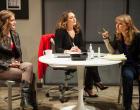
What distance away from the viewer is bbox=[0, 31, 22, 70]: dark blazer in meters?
3.66

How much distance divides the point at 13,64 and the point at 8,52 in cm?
16

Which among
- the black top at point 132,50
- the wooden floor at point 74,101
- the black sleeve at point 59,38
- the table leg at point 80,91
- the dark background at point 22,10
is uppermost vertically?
the dark background at point 22,10

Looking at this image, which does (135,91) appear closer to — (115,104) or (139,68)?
(115,104)

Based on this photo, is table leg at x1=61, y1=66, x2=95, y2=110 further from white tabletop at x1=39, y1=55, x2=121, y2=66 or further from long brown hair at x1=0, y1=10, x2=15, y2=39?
long brown hair at x1=0, y1=10, x2=15, y2=39

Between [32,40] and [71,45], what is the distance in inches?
35.8

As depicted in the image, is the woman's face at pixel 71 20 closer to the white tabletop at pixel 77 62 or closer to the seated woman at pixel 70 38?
the seated woman at pixel 70 38

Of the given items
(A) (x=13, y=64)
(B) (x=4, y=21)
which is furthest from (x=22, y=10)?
(A) (x=13, y=64)

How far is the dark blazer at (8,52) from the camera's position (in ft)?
12.0

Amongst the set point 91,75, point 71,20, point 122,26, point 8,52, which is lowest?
point 91,75

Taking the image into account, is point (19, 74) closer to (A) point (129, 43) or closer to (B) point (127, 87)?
(B) point (127, 87)

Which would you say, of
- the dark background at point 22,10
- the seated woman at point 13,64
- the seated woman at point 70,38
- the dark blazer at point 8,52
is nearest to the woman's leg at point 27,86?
the seated woman at point 13,64

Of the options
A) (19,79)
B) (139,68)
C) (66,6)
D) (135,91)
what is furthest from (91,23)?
(19,79)

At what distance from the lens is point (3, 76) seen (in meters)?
3.63

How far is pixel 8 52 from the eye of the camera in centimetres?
381
